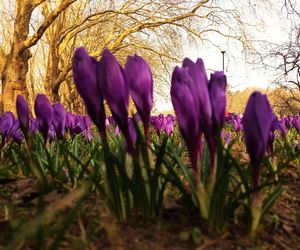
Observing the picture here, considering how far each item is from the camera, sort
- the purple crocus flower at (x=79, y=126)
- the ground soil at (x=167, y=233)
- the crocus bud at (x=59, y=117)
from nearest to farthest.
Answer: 1. the ground soil at (x=167, y=233)
2. the crocus bud at (x=59, y=117)
3. the purple crocus flower at (x=79, y=126)

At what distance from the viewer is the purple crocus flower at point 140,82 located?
62.1 inches

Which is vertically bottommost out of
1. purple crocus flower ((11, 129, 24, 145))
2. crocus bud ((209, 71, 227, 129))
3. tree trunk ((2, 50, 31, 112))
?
crocus bud ((209, 71, 227, 129))

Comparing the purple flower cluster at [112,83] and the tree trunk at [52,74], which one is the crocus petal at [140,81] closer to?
the purple flower cluster at [112,83]

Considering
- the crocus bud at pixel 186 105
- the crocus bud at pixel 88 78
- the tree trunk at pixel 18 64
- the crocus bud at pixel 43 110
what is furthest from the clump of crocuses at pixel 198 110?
the tree trunk at pixel 18 64

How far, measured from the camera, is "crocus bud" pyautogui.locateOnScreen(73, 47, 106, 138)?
1557 millimetres

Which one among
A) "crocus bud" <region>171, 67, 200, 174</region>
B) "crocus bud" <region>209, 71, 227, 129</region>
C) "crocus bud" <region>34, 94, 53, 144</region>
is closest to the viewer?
"crocus bud" <region>171, 67, 200, 174</region>

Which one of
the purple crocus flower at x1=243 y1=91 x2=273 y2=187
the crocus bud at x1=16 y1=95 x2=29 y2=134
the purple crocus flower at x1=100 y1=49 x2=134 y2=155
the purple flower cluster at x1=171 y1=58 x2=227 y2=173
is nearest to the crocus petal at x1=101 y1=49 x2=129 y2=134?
the purple crocus flower at x1=100 y1=49 x2=134 y2=155

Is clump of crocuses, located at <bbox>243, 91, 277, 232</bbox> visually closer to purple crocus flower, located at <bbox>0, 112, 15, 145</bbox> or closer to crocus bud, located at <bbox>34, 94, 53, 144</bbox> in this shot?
crocus bud, located at <bbox>34, 94, 53, 144</bbox>

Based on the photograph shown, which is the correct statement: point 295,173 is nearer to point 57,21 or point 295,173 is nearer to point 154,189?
point 154,189

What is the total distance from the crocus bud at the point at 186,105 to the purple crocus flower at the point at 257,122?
177mm

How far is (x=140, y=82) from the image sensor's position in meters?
1.61

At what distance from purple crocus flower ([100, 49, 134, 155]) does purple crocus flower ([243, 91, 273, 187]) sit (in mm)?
437

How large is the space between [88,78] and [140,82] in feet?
0.65

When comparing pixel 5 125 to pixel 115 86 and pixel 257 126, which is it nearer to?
pixel 115 86
